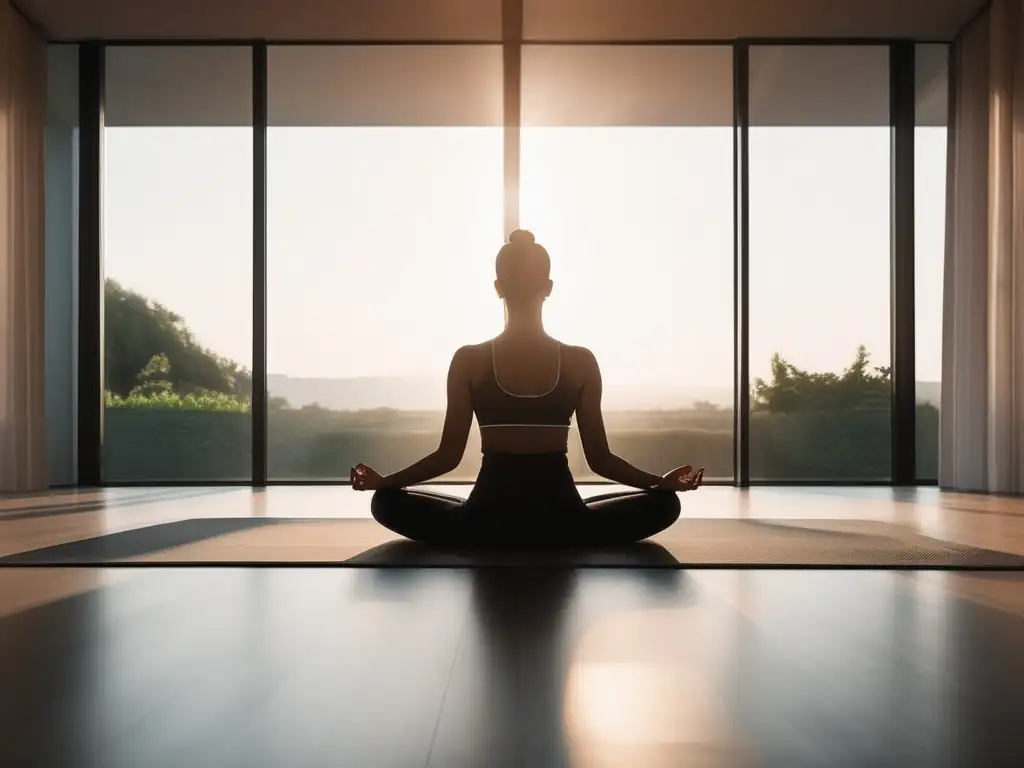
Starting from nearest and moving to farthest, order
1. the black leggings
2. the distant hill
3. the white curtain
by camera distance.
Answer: the black leggings → the white curtain → the distant hill

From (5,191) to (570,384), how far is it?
390 cm

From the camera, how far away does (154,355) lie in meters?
4.89

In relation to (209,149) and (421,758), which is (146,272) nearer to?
(209,149)

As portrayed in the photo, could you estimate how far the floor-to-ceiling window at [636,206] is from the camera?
4.88 m

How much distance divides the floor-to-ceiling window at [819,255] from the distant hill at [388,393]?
442 mm

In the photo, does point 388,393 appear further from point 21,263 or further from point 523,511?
point 523,511

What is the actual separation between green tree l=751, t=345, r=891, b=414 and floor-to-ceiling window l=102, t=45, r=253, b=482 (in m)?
3.24

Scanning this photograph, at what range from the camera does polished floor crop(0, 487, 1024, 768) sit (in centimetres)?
87

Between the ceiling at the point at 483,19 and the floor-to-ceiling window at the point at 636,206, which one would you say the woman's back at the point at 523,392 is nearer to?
the floor-to-ceiling window at the point at 636,206

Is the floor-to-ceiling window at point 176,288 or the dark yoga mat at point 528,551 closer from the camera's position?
the dark yoga mat at point 528,551

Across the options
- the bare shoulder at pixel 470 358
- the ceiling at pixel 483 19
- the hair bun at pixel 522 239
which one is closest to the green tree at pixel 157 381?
the ceiling at pixel 483 19

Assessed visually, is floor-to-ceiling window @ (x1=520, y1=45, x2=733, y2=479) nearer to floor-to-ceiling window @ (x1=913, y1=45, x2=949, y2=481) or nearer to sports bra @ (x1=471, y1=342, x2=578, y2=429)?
floor-to-ceiling window @ (x1=913, y1=45, x2=949, y2=481)

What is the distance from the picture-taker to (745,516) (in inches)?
127

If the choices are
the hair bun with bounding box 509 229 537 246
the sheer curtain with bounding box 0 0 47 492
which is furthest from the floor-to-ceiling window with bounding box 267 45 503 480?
the hair bun with bounding box 509 229 537 246
